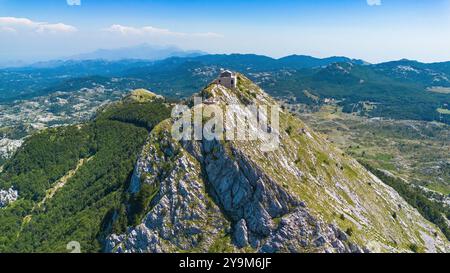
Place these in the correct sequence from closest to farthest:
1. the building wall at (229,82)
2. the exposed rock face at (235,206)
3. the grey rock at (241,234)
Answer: the grey rock at (241,234) < the exposed rock face at (235,206) < the building wall at (229,82)

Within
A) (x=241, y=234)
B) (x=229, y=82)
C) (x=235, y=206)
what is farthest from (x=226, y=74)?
(x=241, y=234)

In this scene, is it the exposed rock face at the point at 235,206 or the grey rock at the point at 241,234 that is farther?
the exposed rock face at the point at 235,206

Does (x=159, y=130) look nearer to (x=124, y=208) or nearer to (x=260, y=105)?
(x=124, y=208)

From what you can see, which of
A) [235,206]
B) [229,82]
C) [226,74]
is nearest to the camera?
[235,206]

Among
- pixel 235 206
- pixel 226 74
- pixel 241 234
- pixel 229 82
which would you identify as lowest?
pixel 241 234

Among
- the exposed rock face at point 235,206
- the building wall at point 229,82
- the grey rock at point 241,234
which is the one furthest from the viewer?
the building wall at point 229,82

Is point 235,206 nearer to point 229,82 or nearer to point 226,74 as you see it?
point 229,82

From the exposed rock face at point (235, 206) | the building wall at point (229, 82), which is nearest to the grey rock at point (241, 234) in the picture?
the exposed rock face at point (235, 206)

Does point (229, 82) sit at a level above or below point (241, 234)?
above

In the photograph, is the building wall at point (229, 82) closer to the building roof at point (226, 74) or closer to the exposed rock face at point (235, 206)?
the building roof at point (226, 74)

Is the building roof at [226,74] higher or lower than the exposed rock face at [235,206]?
higher
